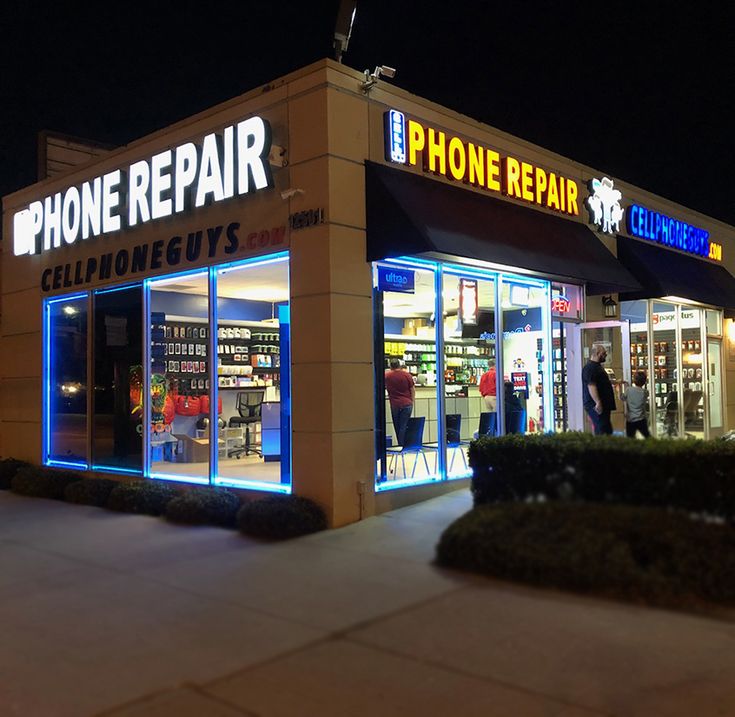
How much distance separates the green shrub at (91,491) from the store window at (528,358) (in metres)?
6.34

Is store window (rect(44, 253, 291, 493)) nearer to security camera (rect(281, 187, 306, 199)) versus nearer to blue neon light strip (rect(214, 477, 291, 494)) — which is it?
blue neon light strip (rect(214, 477, 291, 494))

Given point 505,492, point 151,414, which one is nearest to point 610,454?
point 505,492

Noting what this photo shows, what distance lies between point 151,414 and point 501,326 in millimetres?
5718

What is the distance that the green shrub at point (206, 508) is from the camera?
932cm

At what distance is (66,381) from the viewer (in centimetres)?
1376

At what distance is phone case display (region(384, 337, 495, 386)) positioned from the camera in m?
12.7

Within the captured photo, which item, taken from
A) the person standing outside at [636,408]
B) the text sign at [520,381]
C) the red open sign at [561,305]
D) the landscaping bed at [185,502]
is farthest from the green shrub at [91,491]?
the person standing outside at [636,408]

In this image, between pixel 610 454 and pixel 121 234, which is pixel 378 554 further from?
pixel 121 234

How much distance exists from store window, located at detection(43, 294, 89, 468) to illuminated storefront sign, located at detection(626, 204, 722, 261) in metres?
10.7

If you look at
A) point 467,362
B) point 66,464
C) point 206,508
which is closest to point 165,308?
point 66,464

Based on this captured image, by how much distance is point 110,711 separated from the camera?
13.9ft

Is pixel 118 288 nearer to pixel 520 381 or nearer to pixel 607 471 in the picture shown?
pixel 520 381

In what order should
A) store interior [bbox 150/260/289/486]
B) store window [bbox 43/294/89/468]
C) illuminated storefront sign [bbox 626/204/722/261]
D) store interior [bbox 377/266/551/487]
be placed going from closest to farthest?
store interior [bbox 377/266/551/487], store interior [bbox 150/260/289/486], store window [bbox 43/294/89/468], illuminated storefront sign [bbox 626/204/722/261]

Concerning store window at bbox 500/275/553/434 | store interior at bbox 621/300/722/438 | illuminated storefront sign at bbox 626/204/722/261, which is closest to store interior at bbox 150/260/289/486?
store window at bbox 500/275/553/434
